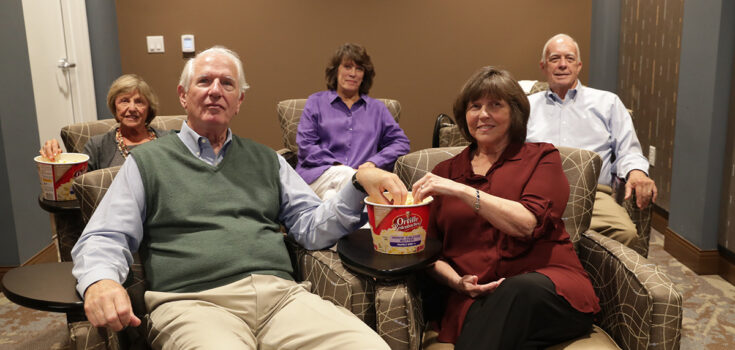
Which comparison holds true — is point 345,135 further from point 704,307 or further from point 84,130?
point 704,307

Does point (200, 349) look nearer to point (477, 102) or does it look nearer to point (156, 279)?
point (156, 279)

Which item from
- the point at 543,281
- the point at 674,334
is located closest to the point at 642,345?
the point at 674,334

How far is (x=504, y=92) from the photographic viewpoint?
191 centimetres

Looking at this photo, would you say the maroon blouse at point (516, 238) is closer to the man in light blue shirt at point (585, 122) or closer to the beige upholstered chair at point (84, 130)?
the man in light blue shirt at point (585, 122)

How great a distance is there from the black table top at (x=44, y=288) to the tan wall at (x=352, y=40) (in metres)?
3.34

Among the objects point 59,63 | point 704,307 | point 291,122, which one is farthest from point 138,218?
point 59,63

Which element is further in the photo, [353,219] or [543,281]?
[353,219]

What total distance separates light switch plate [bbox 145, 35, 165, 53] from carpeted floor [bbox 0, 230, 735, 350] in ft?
7.29

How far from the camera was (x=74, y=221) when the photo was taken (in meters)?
2.35

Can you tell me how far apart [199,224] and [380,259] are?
21.4 inches

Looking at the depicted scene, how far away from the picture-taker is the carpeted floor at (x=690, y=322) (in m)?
2.63

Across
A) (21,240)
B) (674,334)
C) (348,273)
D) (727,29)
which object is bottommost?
(21,240)

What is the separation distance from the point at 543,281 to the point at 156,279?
1076 mm

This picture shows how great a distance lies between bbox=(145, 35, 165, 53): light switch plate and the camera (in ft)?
15.3
